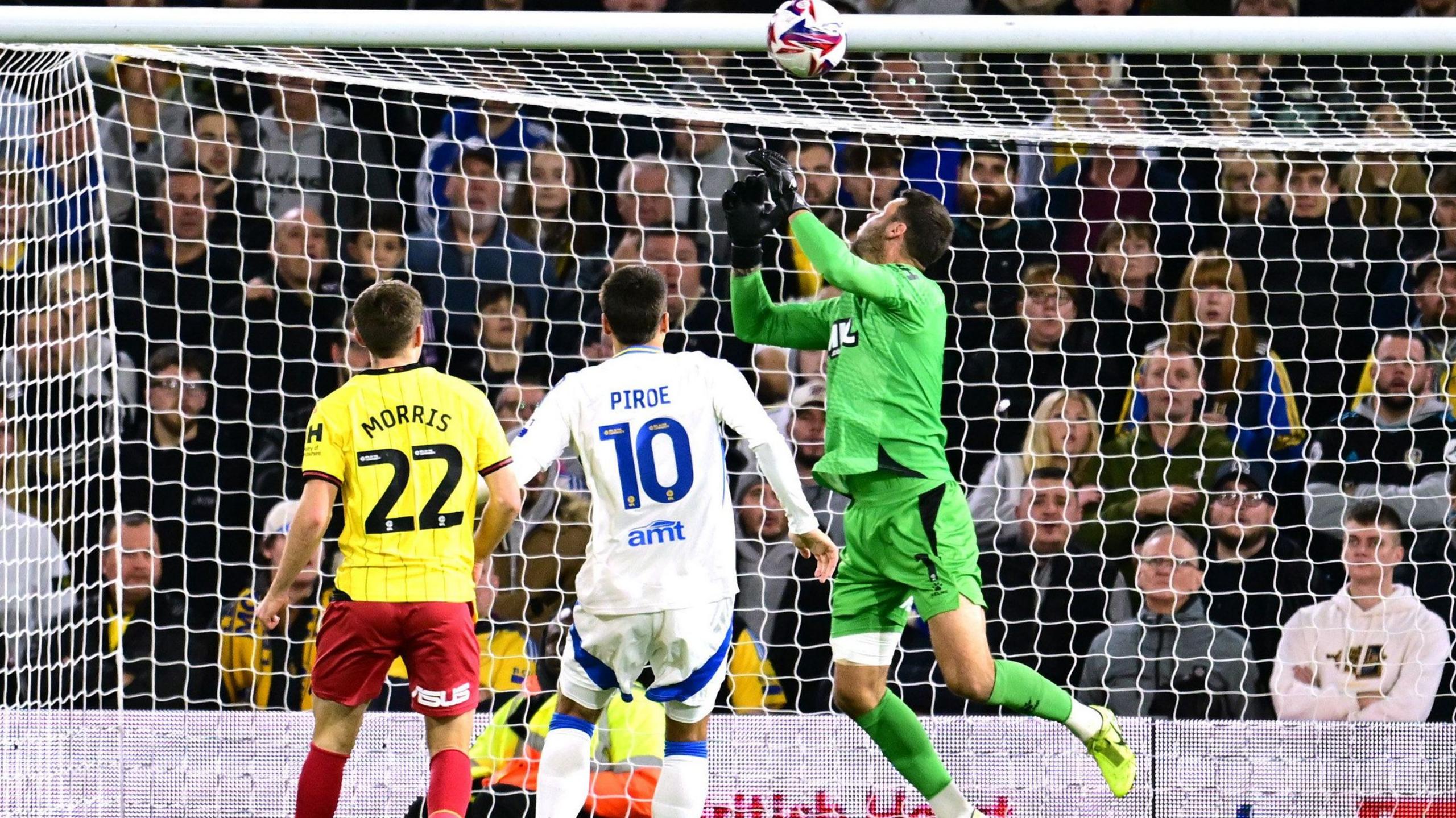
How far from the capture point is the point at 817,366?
23.2 feet

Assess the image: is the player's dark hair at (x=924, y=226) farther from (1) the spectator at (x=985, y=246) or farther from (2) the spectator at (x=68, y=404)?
(2) the spectator at (x=68, y=404)

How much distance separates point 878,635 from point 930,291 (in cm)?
99

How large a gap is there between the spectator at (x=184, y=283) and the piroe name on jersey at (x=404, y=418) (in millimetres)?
2677

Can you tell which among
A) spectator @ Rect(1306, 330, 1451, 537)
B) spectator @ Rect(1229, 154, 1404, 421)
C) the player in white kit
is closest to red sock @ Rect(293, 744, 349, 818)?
the player in white kit

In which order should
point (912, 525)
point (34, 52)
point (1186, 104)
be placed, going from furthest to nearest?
point (1186, 104), point (34, 52), point (912, 525)

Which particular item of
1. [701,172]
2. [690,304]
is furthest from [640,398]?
[701,172]

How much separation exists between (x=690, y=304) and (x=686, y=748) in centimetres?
286

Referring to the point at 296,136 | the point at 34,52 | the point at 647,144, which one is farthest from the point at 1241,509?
the point at 34,52

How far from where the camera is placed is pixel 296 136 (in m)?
7.22

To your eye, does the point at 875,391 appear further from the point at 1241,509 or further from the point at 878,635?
the point at 1241,509

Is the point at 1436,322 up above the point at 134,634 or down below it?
above

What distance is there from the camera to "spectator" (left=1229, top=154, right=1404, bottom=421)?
22.9 feet

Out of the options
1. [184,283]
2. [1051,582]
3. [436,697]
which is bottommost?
[436,697]

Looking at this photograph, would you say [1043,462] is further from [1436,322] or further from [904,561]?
[904,561]
